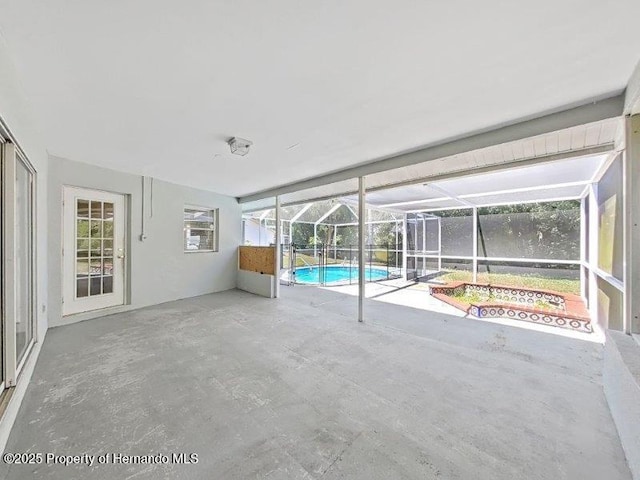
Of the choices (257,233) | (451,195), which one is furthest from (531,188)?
(257,233)

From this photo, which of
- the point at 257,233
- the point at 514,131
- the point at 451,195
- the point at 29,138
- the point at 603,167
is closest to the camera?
the point at 29,138

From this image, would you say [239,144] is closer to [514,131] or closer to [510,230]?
[514,131]

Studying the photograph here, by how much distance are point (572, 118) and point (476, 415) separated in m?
2.65

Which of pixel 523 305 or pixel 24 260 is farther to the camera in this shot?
pixel 523 305

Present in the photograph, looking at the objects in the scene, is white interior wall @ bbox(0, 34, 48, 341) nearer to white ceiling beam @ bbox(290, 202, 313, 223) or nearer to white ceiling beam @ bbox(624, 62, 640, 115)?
white ceiling beam @ bbox(624, 62, 640, 115)

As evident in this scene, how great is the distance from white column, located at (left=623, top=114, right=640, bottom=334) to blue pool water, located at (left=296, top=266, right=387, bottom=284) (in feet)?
24.3

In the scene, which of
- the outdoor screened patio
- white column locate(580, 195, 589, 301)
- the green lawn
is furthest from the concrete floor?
the green lawn

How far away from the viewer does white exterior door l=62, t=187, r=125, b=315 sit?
4.05m

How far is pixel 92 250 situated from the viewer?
434 centimetres

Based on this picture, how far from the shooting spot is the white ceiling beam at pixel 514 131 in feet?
7.09

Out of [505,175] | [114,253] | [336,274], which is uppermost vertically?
[505,175]

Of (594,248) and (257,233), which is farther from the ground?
(257,233)

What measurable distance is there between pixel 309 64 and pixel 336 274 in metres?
9.32

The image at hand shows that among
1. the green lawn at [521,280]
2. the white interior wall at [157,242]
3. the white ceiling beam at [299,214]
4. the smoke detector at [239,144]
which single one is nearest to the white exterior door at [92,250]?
the white interior wall at [157,242]
